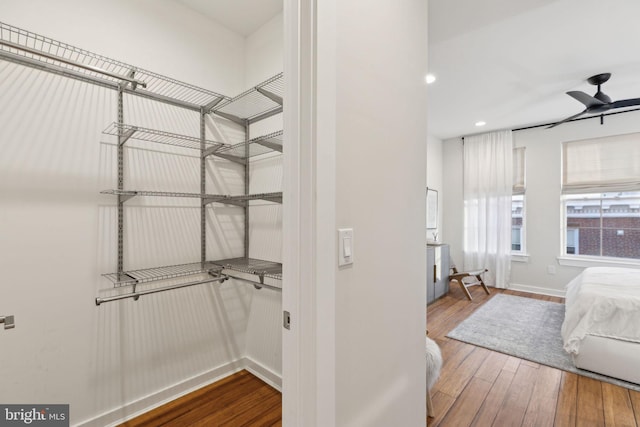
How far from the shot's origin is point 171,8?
74.4 inches

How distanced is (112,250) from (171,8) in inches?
63.5

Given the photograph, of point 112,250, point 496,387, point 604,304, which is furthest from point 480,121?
point 112,250

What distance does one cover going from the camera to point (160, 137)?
1866mm

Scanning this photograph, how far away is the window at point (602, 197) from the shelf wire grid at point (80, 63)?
4916mm

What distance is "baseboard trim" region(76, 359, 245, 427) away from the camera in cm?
163

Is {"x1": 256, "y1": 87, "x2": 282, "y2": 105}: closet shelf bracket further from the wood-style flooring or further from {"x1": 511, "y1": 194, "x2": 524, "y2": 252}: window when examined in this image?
{"x1": 511, "y1": 194, "x2": 524, "y2": 252}: window

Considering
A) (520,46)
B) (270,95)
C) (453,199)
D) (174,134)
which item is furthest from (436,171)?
(174,134)

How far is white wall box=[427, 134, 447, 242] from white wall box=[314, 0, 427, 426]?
12.8 feet

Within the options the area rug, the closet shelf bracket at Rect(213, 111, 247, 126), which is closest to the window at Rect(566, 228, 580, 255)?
the area rug

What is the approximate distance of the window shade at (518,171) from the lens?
4.58 metres

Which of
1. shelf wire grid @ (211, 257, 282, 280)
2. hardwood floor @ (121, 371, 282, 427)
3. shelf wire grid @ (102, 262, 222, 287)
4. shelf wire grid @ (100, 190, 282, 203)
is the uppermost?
shelf wire grid @ (100, 190, 282, 203)

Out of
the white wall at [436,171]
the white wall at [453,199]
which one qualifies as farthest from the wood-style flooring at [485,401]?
the white wall at [453,199]

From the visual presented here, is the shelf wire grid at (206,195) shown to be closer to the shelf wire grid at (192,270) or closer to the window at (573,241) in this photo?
the shelf wire grid at (192,270)

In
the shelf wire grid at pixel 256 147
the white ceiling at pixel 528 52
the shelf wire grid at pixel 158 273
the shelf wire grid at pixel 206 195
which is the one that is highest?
the white ceiling at pixel 528 52
